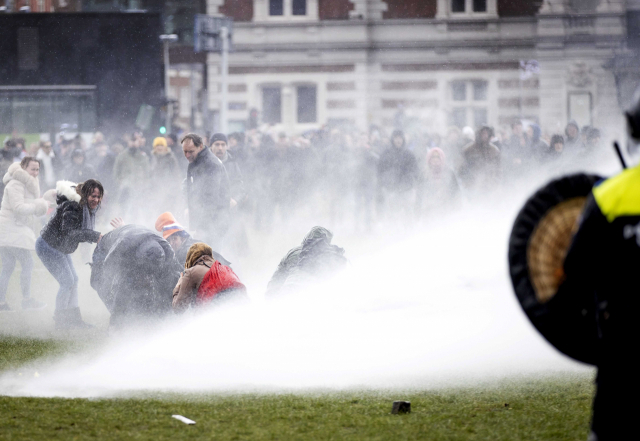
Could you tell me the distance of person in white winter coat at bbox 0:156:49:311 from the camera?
10430 millimetres

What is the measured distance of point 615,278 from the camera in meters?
3.15

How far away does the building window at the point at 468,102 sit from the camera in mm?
32062

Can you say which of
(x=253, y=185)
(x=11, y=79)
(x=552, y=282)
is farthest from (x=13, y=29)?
(x=552, y=282)

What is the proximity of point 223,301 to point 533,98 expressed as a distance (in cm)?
2632

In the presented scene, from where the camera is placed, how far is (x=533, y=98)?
31.9 m

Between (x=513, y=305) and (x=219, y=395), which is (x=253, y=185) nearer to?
(x=513, y=305)

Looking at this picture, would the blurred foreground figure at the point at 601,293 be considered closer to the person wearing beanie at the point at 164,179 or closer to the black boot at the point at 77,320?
the black boot at the point at 77,320

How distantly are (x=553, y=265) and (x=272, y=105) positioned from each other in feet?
98.6

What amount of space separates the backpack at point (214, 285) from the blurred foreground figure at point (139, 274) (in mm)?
816

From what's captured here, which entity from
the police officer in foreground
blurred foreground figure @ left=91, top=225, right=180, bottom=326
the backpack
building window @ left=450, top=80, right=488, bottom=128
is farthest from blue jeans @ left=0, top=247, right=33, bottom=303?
building window @ left=450, top=80, right=488, bottom=128

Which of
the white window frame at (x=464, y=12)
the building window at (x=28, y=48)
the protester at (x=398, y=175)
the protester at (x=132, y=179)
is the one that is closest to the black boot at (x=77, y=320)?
the protester at (x=132, y=179)

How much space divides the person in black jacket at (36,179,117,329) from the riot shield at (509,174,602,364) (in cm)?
592

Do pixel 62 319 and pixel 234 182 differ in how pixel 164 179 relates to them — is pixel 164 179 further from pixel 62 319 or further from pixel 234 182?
pixel 62 319

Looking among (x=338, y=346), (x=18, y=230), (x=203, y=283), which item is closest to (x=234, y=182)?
(x=18, y=230)
